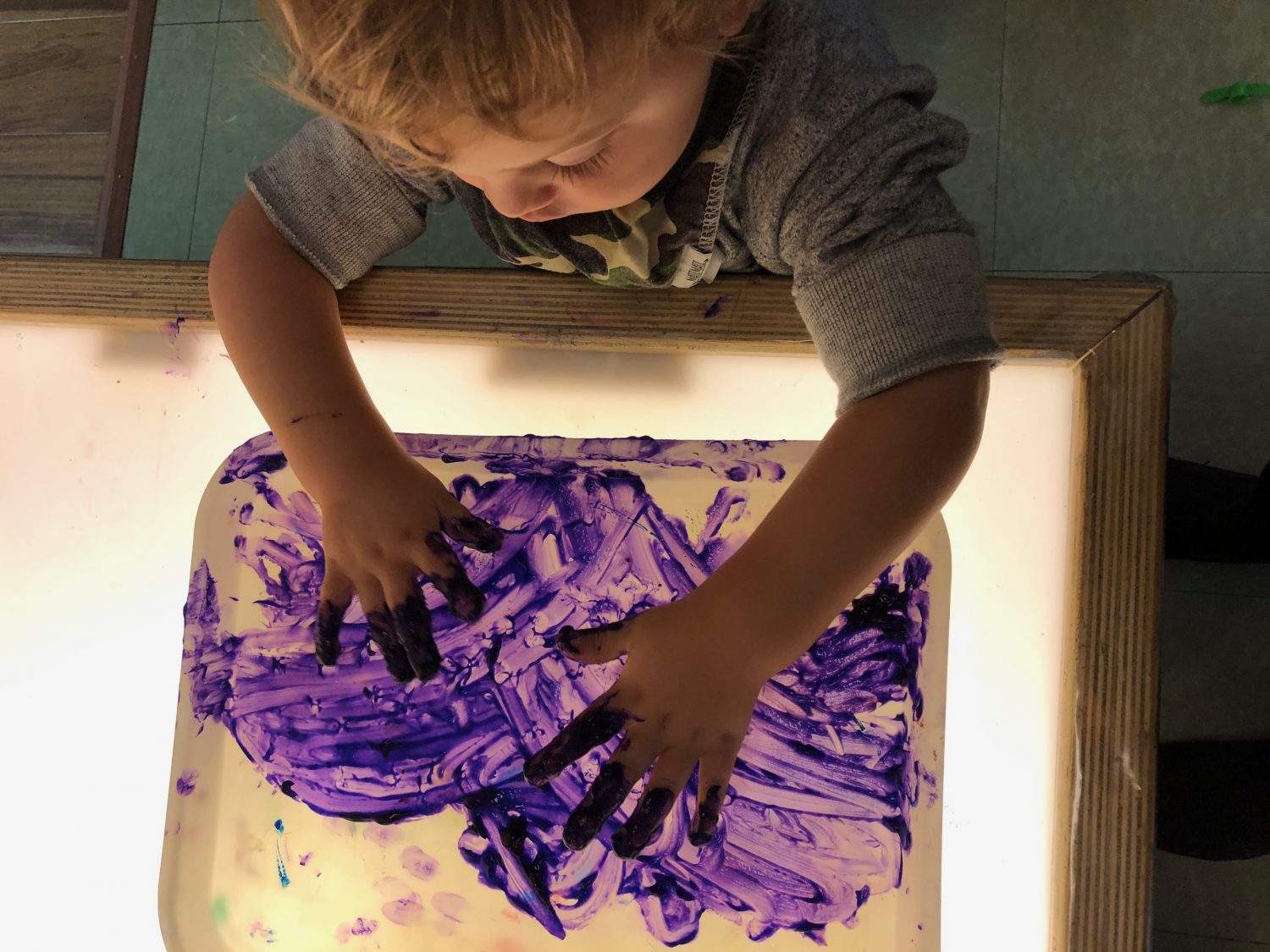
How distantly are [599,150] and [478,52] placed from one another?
9cm

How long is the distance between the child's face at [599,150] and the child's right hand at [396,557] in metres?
0.19

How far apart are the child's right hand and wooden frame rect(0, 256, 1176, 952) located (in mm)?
198

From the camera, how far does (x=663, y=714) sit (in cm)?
50

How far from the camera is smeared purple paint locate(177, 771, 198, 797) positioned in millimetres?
698

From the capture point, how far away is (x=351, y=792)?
681mm

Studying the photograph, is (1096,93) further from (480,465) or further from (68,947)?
(68,947)

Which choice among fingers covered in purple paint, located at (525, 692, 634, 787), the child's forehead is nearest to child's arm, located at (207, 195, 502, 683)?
fingers covered in purple paint, located at (525, 692, 634, 787)

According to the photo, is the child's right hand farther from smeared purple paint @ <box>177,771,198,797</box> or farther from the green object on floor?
the green object on floor

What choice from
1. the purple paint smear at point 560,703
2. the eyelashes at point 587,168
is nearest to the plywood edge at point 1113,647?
the purple paint smear at point 560,703

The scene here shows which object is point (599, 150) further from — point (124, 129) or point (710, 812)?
point (124, 129)

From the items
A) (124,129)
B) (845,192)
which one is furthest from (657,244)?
(124,129)

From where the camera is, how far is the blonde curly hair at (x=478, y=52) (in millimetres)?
399

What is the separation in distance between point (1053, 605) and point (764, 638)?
28 centimetres

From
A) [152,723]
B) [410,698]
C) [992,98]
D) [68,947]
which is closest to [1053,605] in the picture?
[410,698]
